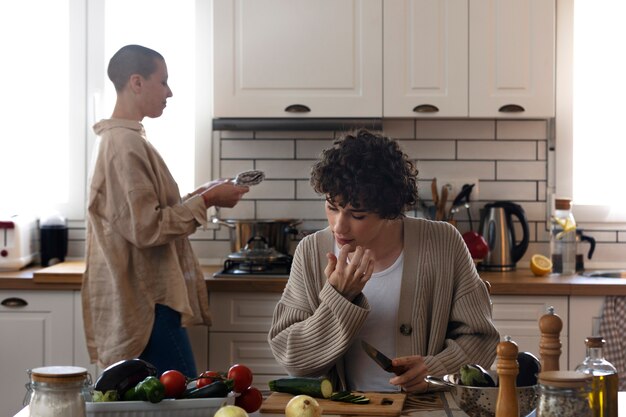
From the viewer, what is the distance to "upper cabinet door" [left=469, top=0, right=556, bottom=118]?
13.1 ft

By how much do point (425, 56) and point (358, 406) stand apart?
2379 millimetres

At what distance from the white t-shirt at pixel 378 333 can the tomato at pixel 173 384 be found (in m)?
0.73

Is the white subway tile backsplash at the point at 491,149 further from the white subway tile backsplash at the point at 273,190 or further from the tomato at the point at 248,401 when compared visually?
the tomato at the point at 248,401

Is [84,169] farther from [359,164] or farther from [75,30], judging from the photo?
[359,164]

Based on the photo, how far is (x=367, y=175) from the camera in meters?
2.42

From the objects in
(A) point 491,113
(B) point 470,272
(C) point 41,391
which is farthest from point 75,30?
(C) point 41,391

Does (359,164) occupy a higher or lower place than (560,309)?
higher

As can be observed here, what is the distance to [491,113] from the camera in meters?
4.03

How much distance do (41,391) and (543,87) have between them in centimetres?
296

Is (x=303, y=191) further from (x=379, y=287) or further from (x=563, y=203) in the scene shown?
(x=379, y=287)

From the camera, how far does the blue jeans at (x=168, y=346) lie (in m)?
3.30

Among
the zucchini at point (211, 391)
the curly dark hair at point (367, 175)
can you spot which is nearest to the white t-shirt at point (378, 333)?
the curly dark hair at point (367, 175)

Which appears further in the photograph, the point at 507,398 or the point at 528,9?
the point at 528,9

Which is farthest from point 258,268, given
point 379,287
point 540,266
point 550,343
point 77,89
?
point 550,343
